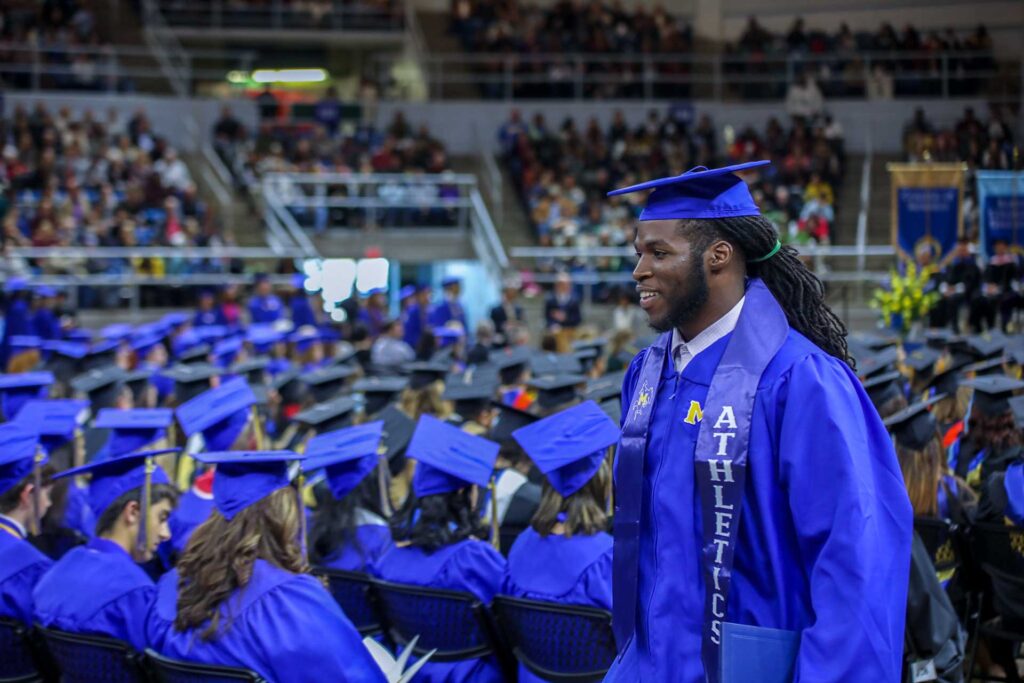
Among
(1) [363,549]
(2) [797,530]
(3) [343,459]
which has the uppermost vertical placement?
(2) [797,530]

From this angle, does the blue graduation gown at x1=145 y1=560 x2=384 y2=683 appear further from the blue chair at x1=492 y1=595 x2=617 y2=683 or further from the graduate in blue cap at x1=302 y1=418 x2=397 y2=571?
the graduate in blue cap at x1=302 y1=418 x2=397 y2=571

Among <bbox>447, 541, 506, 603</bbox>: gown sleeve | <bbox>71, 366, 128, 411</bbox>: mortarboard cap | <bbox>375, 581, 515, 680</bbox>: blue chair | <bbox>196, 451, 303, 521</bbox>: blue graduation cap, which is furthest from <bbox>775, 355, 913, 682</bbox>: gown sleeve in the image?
<bbox>71, 366, 128, 411</bbox>: mortarboard cap

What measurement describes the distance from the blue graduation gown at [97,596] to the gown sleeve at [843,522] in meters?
2.28

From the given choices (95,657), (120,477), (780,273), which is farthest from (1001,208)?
(95,657)

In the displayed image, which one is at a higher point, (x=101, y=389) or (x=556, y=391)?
(x=556, y=391)

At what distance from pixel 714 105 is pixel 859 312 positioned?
855 centimetres

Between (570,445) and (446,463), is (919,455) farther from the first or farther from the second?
(446,463)

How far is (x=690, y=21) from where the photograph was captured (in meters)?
24.2

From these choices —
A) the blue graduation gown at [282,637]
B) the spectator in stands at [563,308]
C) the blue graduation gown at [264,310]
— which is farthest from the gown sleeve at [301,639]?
the blue graduation gown at [264,310]

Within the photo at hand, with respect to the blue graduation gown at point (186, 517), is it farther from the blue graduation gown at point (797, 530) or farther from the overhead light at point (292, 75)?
the overhead light at point (292, 75)

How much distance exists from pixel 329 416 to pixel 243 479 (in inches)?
104

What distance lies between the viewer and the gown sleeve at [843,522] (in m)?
1.96

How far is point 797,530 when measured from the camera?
6.85 feet

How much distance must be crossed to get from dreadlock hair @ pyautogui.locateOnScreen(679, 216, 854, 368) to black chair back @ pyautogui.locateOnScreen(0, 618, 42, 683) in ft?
8.49
